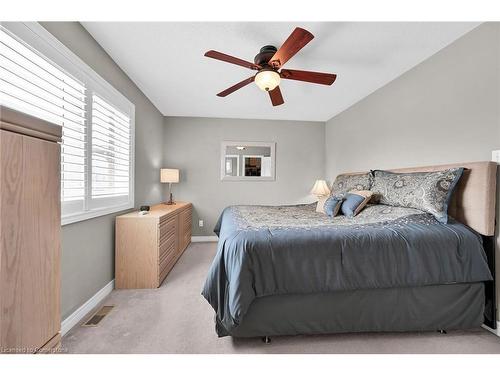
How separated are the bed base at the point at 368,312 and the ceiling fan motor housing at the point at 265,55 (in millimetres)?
1948

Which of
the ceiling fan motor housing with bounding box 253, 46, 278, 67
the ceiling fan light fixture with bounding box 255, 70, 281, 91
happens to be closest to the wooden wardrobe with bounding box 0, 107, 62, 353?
the ceiling fan light fixture with bounding box 255, 70, 281, 91

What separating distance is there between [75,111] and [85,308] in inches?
65.7

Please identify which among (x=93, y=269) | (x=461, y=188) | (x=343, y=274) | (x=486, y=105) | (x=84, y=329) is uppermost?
(x=486, y=105)

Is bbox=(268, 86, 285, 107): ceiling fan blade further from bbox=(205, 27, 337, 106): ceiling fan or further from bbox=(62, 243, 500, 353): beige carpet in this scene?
bbox=(62, 243, 500, 353): beige carpet

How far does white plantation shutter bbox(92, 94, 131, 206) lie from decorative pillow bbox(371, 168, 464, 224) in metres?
2.89

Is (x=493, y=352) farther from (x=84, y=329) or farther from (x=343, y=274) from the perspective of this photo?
(x=84, y=329)

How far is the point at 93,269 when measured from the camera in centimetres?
207

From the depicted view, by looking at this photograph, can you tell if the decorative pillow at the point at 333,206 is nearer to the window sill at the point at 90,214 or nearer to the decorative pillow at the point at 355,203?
the decorative pillow at the point at 355,203

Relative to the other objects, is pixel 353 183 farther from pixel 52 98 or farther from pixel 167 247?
pixel 52 98

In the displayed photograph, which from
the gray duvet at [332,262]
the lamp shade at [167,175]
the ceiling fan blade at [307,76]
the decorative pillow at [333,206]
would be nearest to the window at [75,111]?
the lamp shade at [167,175]

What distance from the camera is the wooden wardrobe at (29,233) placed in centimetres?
56

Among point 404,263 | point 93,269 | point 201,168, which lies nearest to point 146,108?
point 201,168

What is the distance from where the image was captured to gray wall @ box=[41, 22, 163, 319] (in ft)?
5.60
